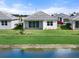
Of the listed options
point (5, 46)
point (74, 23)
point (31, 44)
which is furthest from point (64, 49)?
point (74, 23)

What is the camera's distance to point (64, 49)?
65.9 feet

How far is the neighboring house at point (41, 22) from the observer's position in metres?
43.1

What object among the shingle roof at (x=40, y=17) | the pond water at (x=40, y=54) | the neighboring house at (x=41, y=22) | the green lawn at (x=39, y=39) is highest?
the shingle roof at (x=40, y=17)

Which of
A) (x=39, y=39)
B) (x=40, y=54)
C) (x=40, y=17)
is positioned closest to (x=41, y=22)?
(x=40, y=17)

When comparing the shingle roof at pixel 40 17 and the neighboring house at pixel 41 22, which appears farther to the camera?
the shingle roof at pixel 40 17

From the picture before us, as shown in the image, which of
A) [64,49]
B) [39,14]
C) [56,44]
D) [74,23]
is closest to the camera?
[64,49]

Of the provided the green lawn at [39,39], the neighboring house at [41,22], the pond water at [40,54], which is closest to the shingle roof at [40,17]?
the neighboring house at [41,22]

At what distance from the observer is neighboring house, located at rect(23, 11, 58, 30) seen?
141 feet

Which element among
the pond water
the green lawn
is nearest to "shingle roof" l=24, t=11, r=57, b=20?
the green lawn

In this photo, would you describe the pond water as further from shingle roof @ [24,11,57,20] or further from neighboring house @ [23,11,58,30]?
shingle roof @ [24,11,57,20]

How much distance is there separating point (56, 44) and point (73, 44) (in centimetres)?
162

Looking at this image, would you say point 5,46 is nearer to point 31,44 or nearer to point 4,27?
point 31,44

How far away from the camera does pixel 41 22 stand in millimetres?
43469

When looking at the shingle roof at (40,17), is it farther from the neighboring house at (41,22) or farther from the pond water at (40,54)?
the pond water at (40,54)
